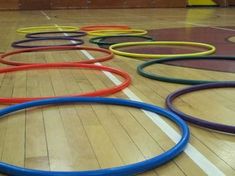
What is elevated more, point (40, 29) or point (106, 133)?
point (40, 29)

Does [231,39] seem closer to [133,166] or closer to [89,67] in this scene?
[89,67]

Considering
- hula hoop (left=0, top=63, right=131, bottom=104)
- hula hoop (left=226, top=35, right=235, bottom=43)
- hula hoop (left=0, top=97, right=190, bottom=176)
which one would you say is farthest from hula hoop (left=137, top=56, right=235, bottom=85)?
hula hoop (left=226, top=35, right=235, bottom=43)

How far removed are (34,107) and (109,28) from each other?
15.3ft

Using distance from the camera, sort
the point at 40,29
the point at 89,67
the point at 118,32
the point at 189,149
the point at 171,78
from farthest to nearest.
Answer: the point at 40,29 < the point at 118,32 < the point at 89,67 < the point at 171,78 < the point at 189,149

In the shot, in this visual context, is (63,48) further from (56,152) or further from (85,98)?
(56,152)

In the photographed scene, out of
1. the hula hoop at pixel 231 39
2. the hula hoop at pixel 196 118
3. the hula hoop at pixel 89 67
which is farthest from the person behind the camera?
the hula hoop at pixel 231 39

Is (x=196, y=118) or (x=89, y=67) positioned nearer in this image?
(x=196, y=118)

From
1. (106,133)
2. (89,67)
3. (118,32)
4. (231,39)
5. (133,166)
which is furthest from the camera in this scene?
(118,32)

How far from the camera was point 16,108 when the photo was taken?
254 centimetres

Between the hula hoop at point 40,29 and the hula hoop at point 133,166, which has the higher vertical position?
the hula hoop at point 40,29

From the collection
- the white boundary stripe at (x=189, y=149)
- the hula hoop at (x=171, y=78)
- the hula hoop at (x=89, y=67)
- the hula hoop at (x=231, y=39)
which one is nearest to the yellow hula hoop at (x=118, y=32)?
the hula hoop at (x=231, y=39)

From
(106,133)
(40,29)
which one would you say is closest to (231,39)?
(40,29)

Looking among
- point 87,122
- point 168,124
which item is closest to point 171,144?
point 168,124

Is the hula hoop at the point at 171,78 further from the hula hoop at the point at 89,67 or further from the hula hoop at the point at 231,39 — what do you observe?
the hula hoop at the point at 231,39
